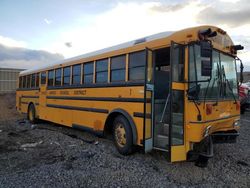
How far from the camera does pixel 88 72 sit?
7.24m

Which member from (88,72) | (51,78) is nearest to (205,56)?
(88,72)

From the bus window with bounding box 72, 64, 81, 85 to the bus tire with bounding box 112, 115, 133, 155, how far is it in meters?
2.11

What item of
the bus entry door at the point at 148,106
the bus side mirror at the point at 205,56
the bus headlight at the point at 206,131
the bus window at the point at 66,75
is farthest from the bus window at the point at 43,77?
the bus side mirror at the point at 205,56

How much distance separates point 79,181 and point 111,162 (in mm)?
1091

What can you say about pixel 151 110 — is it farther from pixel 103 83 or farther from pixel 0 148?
pixel 0 148

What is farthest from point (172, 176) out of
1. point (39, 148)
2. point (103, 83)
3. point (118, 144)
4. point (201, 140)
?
point (39, 148)

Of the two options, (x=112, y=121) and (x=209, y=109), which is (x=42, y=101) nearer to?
(x=112, y=121)

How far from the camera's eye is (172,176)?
468 cm

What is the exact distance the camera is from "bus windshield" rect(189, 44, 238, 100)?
4.73 meters

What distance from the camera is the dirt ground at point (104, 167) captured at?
4.39 metres

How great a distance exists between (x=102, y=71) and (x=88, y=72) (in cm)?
70

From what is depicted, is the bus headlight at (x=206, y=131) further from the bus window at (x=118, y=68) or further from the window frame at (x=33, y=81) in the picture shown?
the window frame at (x=33, y=81)

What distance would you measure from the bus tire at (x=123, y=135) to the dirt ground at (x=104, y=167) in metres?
0.18

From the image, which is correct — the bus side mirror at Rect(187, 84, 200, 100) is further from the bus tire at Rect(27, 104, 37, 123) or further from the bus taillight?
the bus tire at Rect(27, 104, 37, 123)
